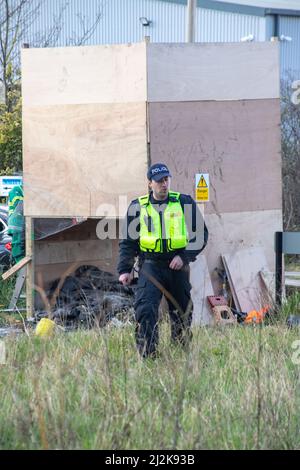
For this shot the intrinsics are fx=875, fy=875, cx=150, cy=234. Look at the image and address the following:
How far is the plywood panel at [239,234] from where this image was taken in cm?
1049

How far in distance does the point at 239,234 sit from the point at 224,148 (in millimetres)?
1062

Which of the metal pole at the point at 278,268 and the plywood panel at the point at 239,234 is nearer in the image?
the metal pole at the point at 278,268

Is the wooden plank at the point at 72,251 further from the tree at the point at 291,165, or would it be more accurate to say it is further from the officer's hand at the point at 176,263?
the tree at the point at 291,165

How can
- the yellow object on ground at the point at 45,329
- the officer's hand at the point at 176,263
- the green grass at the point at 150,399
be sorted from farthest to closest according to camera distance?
the yellow object on ground at the point at 45,329 < the officer's hand at the point at 176,263 < the green grass at the point at 150,399

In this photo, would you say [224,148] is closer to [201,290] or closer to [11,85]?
[201,290]

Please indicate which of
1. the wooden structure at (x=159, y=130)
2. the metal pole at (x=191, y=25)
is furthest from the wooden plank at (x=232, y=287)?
the metal pole at (x=191, y=25)

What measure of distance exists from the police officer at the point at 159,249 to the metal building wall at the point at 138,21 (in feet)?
66.7

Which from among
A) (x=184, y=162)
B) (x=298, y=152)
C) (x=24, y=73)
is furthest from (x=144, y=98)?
(x=298, y=152)

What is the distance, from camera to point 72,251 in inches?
489

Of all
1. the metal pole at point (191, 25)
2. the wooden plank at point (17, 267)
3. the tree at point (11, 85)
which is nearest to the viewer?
the wooden plank at point (17, 267)

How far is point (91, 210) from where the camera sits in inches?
416

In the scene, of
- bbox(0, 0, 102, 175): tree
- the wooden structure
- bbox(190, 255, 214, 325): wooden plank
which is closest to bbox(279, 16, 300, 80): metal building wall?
bbox(0, 0, 102, 175): tree

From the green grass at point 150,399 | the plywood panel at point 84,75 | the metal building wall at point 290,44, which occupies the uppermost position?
the metal building wall at point 290,44
